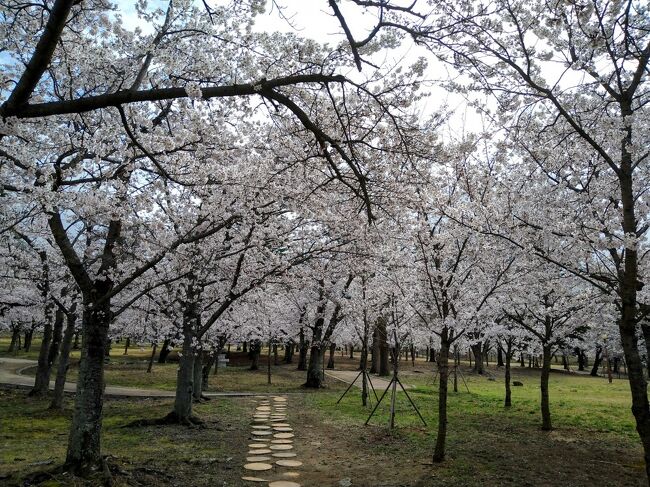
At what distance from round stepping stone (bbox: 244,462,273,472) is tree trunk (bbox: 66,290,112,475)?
93.4 inches

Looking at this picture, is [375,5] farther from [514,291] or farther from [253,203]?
[514,291]

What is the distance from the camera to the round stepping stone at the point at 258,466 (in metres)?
7.75

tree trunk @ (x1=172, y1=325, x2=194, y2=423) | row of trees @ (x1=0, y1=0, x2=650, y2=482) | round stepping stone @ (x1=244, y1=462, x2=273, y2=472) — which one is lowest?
round stepping stone @ (x1=244, y1=462, x2=273, y2=472)

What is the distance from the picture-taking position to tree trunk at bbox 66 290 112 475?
6646mm

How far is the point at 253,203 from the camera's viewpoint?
8.16 m

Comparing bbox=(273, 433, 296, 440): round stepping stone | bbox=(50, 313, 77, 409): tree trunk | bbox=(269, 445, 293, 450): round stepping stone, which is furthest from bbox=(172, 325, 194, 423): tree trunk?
bbox=(50, 313, 77, 409): tree trunk

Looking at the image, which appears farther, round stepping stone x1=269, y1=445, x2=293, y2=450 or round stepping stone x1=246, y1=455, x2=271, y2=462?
round stepping stone x1=269, y1=445, x2=293, y2=450

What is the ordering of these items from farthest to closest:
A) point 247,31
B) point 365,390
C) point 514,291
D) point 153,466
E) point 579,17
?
point 365,390 → point 514,291 → point 153,466 → point 247,31 → point 579,17

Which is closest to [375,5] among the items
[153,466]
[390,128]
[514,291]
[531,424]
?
[390,128]

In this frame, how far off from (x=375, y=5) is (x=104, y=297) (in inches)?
225

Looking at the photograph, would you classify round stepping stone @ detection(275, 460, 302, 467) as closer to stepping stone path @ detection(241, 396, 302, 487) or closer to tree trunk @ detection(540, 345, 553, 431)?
stepping stone path @ detection(241, 396, 302, 487)

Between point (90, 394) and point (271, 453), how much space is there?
3791 mm

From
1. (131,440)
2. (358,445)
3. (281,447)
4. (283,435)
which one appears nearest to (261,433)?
(283,435)

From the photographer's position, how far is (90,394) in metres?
6.91
